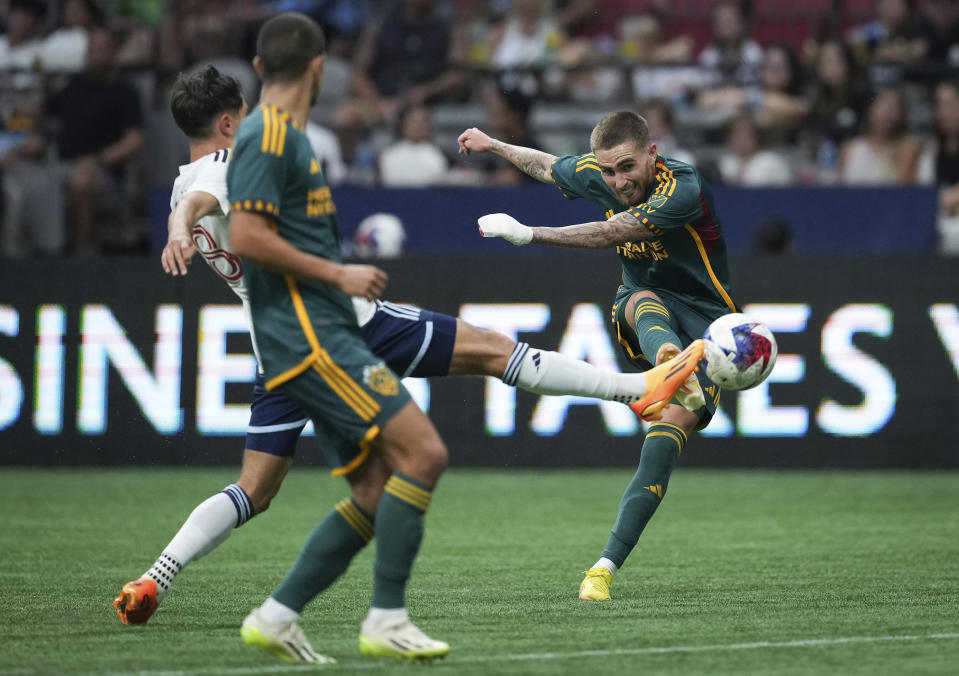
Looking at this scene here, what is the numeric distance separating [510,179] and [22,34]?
5664mm

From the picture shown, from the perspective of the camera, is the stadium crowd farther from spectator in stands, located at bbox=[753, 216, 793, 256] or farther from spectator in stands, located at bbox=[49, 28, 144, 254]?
spectator in stands, located at bbox=[753, 216, 793, 256]

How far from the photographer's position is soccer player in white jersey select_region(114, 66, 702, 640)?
5297 mm

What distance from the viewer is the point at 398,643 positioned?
4781 millimetres

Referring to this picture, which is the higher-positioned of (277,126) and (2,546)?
(277,126)

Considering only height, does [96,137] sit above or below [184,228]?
below

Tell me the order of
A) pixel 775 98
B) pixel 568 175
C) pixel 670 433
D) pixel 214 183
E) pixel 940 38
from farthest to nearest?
pixel 940 38, pixel 775 98, pixel 568 175, pixel 670 433, pixel 214 183

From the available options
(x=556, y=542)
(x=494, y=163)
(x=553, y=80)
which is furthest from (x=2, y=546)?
(x=553, y=80)

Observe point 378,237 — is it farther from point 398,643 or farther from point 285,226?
point 398,643

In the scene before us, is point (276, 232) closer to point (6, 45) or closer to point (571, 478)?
point (571, 478)

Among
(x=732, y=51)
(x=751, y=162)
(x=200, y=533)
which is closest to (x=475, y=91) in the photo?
(x=732, y=51)

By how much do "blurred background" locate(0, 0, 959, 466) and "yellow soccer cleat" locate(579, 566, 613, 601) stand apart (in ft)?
18.2

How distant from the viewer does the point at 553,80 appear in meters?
15.2

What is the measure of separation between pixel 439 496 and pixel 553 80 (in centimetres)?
598

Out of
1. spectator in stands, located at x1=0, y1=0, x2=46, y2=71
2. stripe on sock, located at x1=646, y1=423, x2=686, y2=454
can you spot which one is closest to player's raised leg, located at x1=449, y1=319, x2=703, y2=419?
stripe on sock, located at x1=646, y1=423, x2=686, y2=454
